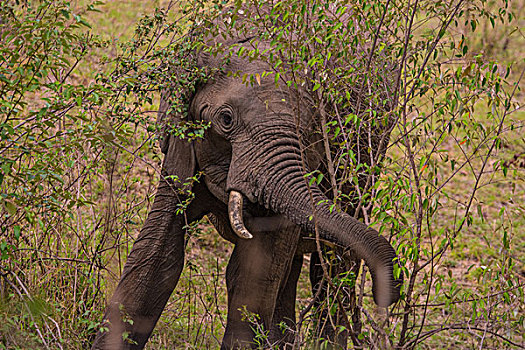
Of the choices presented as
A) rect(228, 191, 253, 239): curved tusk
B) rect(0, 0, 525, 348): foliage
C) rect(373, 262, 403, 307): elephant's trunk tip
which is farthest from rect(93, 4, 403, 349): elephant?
rect(373, 262, 403, 307): elephant's trunk tip

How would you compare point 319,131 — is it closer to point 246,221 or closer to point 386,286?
point 246,221

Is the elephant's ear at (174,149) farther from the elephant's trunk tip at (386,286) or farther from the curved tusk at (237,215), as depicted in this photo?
the elephant's trunk tip at (386,286)

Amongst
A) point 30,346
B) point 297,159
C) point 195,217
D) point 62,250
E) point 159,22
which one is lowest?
point 30,346

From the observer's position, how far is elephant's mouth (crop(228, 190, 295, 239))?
467 cm

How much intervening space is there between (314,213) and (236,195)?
2.33ft

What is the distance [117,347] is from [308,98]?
217 centimetres

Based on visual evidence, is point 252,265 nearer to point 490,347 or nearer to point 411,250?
point 411,250

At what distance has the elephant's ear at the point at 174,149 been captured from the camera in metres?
5.18

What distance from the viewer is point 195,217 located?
5.46m

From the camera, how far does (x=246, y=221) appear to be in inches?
196

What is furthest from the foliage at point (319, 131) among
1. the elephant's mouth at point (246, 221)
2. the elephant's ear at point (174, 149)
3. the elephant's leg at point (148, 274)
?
the elephant's mouth at point (246, 221)

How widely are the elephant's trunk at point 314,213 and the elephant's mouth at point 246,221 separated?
0.13 m

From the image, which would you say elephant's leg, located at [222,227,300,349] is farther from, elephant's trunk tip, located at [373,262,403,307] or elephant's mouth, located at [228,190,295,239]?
elephant's trunk tip, located at [373,262,403,307]

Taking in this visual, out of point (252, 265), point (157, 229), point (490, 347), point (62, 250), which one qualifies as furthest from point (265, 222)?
point (490, 347)
